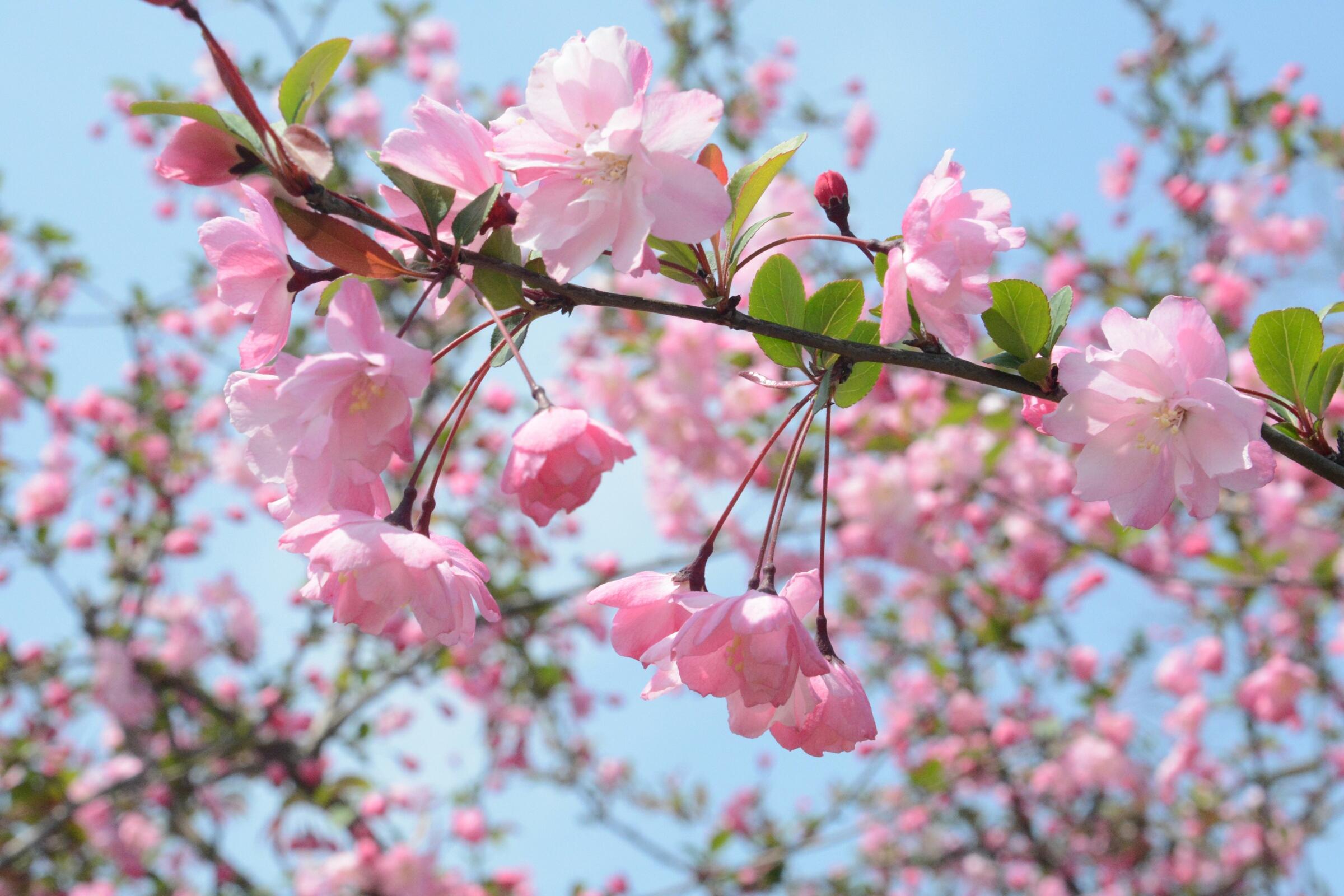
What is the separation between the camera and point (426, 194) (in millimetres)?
902

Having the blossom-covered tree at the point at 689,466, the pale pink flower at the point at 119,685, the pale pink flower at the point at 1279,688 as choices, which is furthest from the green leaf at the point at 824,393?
the pale pink flower at the point at 119,685

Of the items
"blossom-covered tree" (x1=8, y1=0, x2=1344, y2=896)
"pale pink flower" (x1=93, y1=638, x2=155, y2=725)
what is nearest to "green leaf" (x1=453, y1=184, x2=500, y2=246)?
"blossom-covered tree" (x1=8, y1=0, x2=1344, y2=896)

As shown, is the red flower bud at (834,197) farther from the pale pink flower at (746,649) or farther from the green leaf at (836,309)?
the pale pink flower at (746,649)

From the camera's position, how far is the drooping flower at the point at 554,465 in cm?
84

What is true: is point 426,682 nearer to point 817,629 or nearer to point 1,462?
point 1,462

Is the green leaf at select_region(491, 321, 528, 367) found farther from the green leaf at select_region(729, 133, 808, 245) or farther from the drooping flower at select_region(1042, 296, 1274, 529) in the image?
the drooping flower at select_region(1042, 296, 1274, 529)

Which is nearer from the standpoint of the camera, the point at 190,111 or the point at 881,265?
the point at 190,111

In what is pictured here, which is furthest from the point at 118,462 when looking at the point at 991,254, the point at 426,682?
the point at 991,254

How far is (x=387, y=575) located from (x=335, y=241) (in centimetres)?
32

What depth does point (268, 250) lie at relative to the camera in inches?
36.5

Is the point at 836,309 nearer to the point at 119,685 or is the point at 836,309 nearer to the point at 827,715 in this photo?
the point at 827,715

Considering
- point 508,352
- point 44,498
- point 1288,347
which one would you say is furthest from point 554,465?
point 44,498

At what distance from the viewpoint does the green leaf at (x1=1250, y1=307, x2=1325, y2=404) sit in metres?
0.99

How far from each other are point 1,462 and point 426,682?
258 cm
